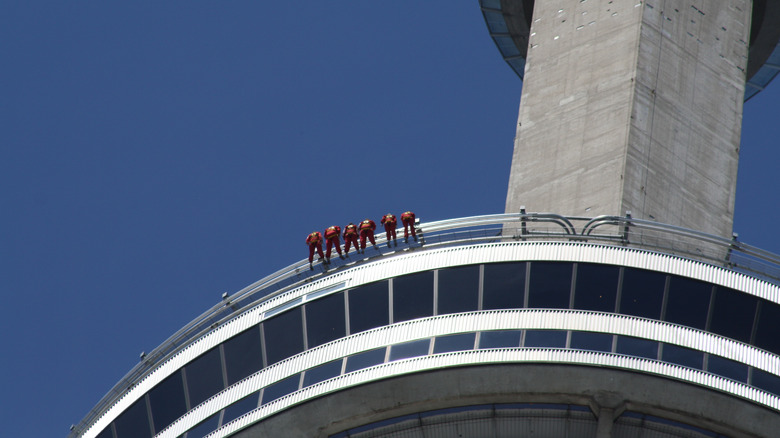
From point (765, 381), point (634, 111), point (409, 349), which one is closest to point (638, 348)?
point (765, 381)

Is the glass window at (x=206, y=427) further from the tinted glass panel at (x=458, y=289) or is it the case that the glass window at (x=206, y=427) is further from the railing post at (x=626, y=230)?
the railing post at (x=626, y=230)

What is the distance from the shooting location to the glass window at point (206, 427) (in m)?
46.6

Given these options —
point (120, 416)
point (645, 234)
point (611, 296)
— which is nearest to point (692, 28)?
point (645, 234)

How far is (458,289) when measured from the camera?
45.2 meters

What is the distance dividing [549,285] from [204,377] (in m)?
10.7

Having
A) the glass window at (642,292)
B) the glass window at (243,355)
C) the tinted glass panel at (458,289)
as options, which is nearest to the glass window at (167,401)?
the glass window at (243,355)

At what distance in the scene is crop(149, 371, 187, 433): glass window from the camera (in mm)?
47906

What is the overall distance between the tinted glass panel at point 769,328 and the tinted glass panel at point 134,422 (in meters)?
18.3

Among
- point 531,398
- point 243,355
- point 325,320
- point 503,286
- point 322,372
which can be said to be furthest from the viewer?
point 243,355

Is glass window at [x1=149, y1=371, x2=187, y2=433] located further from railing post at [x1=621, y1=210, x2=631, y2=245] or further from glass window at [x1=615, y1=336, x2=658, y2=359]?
railing post at [x1=621, y1=210, x2=631, y2=245]

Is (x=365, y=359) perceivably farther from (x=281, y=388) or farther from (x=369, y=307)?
(x=281, y=388)

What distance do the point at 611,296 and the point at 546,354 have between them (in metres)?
2.51

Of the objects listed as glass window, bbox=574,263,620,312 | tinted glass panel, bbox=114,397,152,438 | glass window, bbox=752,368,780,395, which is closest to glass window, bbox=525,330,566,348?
glass window, bbox=574,263,620,312

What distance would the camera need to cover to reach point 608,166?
56.2m
